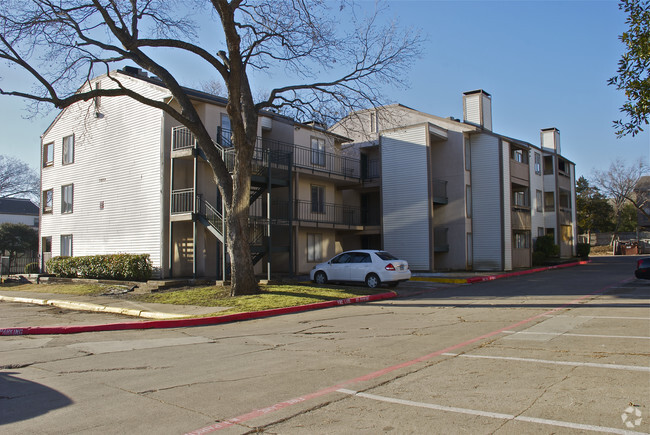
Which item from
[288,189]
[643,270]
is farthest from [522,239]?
[288,189]

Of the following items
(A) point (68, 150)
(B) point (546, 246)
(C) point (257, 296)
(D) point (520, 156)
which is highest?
(D) point (520, 156)

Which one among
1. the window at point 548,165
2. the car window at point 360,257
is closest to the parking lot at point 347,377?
the car window at point 360,257

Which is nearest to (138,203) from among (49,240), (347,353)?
(49,240)

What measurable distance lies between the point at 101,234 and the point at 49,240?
260 inches

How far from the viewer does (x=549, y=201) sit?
45031 mm

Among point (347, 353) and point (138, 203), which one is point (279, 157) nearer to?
point (138, 203)

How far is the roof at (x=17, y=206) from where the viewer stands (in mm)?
60888

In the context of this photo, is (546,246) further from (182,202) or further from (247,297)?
(247,297)

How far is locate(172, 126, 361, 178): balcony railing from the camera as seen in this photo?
876 inches

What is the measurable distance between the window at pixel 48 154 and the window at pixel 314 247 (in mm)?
16578

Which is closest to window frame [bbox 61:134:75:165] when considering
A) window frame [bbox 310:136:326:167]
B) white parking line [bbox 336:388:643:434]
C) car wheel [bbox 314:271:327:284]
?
window frame [bbox 310:136:326:167]

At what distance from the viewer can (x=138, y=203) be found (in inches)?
931

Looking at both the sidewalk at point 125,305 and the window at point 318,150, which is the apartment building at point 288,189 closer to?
the window at point 318,150

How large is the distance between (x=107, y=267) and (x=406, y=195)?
16524 mm
